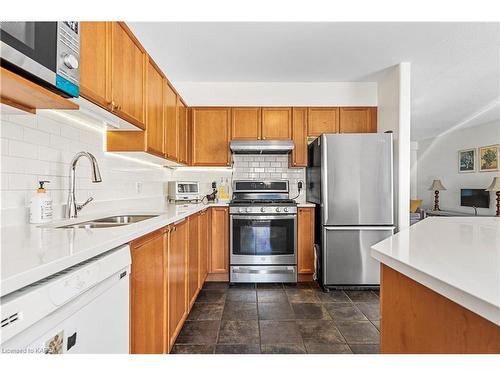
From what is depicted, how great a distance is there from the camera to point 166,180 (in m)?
Answer: 3.50

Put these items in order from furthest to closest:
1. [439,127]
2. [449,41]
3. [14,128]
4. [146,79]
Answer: [439,127] < [449,41] < [146,79] < [14,128]

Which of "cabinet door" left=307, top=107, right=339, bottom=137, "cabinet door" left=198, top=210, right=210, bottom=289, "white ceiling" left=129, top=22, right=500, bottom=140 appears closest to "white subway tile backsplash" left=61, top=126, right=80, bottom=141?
"white ceiling" left=129, top=22, right=500, bottom=140

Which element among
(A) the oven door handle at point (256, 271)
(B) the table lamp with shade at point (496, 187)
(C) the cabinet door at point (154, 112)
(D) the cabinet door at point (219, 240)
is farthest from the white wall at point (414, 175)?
(C) the cabinet door at point (154, 112)

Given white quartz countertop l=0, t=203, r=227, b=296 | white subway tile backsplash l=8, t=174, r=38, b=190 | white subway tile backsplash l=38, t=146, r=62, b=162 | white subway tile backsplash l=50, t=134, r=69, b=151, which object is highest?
white subway tile backsplash l=50, t=134, r=69, b=151

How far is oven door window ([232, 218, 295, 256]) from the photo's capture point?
3131mm

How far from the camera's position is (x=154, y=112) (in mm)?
2291

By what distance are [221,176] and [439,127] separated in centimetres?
528

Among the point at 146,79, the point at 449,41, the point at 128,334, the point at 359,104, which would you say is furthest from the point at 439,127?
the point at 128,334

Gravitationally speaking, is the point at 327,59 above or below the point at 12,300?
above

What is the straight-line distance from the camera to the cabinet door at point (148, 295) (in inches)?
47.4

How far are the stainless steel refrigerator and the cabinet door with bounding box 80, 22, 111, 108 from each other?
7.09ft

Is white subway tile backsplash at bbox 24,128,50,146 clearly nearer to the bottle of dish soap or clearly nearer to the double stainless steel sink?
the bottle of dish soap

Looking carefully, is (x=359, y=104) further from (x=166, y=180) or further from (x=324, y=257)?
(x=166, y=180)

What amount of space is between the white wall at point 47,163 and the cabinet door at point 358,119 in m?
2.66
